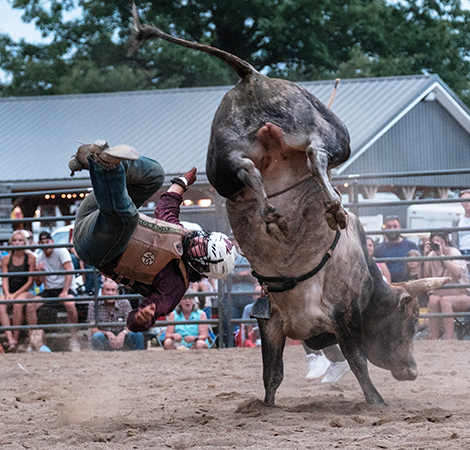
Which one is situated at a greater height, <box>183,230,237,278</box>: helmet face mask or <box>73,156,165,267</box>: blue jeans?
<box>73,156,165,267</box>: blue jeans

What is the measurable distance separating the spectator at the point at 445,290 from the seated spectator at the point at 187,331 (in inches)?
101

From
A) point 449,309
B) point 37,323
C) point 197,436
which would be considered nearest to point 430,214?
point 449,309

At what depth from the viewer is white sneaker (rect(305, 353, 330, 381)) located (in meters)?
6.10

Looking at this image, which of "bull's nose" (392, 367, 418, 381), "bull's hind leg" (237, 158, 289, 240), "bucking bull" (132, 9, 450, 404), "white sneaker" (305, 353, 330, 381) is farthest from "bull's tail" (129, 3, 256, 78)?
"white sneaker" (305, 353, 330, 381)

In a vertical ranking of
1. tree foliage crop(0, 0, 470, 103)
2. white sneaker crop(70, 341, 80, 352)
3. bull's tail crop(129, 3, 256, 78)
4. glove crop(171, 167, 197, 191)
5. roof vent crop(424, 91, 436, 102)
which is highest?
tree foliage crop(0, 0, 470, 103)

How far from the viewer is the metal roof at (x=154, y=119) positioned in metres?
15.5

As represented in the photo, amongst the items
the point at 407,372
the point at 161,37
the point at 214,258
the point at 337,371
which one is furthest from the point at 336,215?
Answer: the point at 337,371

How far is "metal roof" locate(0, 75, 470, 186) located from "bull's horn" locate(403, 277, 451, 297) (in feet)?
31.5

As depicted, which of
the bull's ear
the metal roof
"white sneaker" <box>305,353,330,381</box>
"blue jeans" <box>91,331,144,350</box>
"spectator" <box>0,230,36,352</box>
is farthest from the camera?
the metal roof

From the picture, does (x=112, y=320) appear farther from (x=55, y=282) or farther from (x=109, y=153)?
(x=109, y=153)

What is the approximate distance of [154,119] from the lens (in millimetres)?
17109

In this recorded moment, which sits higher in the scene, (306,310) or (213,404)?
(306,310)

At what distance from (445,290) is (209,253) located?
476 cm

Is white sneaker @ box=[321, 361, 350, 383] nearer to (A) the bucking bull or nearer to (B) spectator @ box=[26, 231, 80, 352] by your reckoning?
(A) the bucking bull
